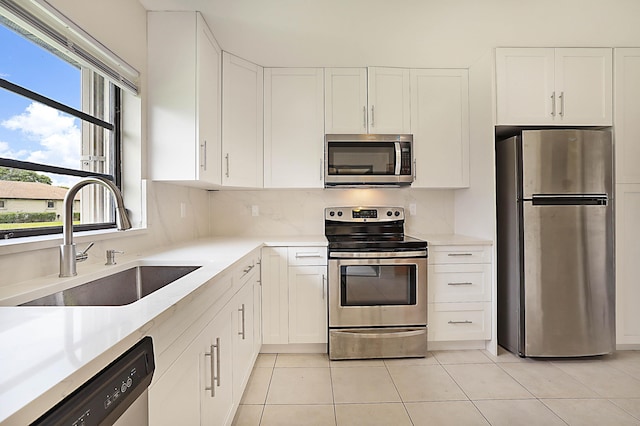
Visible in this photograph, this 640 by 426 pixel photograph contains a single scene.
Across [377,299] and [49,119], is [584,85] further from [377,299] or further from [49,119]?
[49,119]

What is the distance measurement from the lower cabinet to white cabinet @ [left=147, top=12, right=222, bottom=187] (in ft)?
2.45

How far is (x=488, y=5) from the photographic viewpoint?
83.2 inches

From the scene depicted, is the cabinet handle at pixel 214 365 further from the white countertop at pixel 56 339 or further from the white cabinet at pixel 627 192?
the white cabinet at pixel 627 192

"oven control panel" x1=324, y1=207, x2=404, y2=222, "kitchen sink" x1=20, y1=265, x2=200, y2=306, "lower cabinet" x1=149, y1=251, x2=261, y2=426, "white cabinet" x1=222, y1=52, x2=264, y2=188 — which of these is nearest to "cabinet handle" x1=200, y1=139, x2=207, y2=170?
"white cabinet" x1=222, y1=52, x2=264, y2=188

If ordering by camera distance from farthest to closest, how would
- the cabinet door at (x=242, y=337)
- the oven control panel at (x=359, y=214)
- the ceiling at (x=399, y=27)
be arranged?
the oven control panel at (x=359, y=214)
the ceiling at (x=399, y=27)
the cabinet door at (x=242, y=337)

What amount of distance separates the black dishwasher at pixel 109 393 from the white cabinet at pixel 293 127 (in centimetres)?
225

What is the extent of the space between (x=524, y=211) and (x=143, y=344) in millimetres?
2584

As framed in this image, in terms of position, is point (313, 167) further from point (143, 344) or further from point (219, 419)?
point (143, 344)

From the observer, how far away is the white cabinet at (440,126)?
3.00 metres

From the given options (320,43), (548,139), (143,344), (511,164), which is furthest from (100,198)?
(548,139)

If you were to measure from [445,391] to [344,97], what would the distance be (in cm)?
227

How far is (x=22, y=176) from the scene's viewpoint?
146cm

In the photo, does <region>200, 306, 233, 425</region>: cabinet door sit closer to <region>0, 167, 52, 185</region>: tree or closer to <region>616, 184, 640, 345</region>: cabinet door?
<region>0, 167, 52, 185</region>: tree

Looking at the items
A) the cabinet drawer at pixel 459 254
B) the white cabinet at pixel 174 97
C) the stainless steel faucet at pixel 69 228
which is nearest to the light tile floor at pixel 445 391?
the cabinet drawer at pixel 459 254
